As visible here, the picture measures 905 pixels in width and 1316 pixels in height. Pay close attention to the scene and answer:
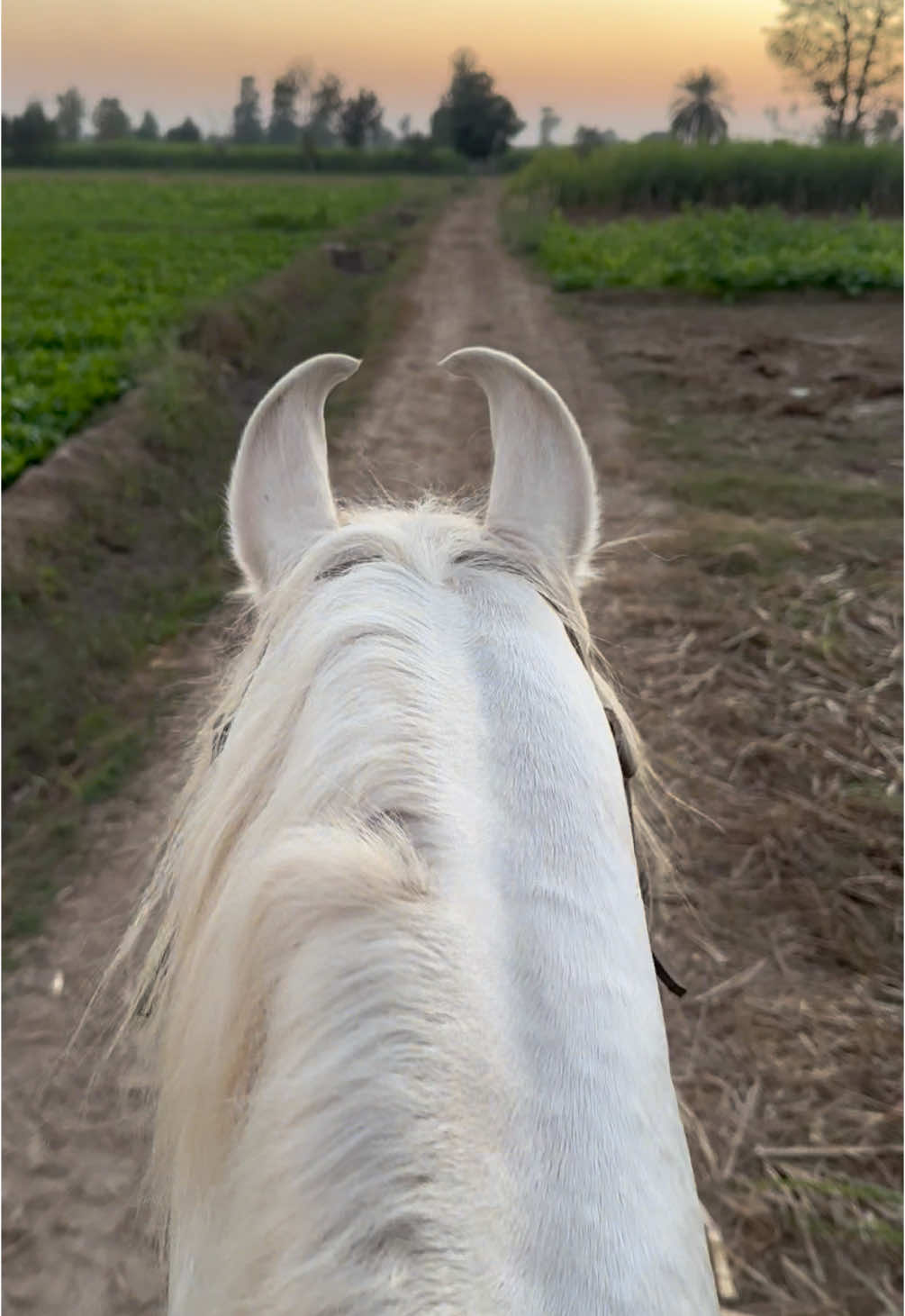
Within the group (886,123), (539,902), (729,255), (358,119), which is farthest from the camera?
(358,119)

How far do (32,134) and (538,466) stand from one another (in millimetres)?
67443

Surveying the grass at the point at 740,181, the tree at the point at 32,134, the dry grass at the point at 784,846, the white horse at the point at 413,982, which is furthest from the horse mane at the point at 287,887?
the tree at the point at 32,134

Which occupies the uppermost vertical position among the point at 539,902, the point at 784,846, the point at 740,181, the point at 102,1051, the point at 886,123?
the point at 886,123

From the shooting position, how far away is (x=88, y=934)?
3197 millimetres

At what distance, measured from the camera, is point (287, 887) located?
70cm

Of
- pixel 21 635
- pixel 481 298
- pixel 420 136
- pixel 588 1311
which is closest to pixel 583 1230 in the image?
pixel 588 1311

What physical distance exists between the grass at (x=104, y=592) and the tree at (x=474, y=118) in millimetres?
61705

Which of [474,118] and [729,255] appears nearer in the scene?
[729,255]

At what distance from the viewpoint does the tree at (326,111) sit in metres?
72.2

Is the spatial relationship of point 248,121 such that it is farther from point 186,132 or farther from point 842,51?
point 842,51

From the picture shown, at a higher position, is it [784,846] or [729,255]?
[729,255]

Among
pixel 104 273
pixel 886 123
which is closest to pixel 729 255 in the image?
pixel 104 273

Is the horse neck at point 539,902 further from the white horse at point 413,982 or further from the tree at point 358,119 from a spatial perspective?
the tree at point 358,119

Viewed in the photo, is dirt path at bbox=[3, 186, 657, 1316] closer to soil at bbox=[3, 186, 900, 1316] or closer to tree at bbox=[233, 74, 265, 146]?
soil at bbox=[3, 186, 900, 1316]
